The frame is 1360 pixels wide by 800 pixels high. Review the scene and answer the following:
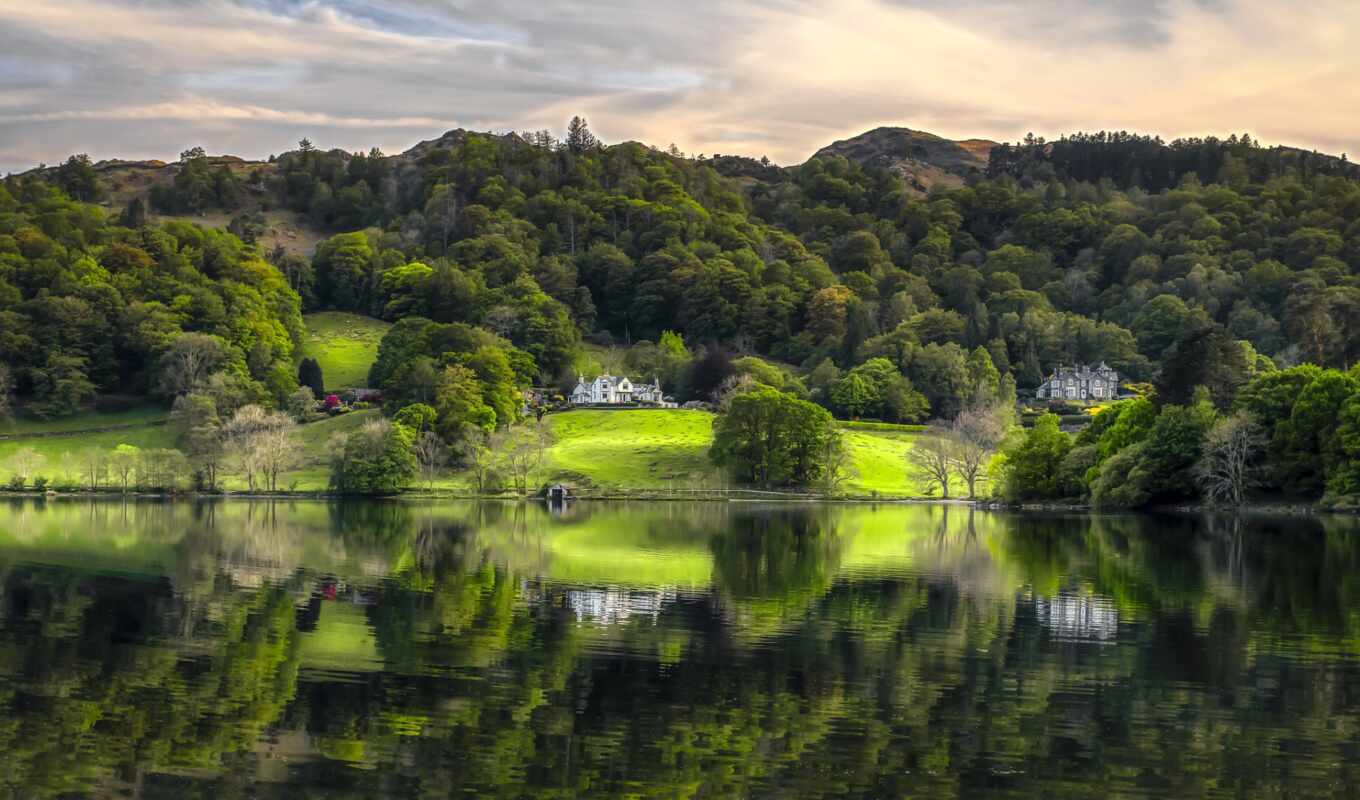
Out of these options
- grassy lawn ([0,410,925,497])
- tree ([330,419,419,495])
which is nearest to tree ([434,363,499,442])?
grassy lawn ([0,410,925,497])

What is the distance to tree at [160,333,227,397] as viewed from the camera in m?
118

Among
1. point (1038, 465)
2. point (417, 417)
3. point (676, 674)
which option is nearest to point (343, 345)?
point (417, 417)

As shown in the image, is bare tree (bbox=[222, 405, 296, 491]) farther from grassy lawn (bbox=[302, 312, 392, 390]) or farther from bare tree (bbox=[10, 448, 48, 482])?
grassy lawn (bbox=[302, 312, 392, 390])

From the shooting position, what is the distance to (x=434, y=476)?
10288 centimetres

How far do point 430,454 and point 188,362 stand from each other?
29.3m

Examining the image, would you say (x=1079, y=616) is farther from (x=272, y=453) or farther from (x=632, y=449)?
(x=632, y=449)

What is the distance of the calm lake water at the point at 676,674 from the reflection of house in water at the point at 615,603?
213mm

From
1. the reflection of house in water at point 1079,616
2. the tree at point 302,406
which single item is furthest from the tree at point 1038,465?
the tree at point 302,406

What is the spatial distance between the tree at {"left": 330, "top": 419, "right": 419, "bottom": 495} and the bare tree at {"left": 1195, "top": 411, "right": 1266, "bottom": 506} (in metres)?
50.2

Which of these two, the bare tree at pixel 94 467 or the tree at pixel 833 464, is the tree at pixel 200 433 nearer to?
→ the bare tree at pixel 94 467

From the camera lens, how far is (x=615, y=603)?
3566 cm

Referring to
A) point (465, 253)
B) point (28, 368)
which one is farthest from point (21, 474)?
point (465, 253)

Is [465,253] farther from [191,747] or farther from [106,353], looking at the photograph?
[191,747]

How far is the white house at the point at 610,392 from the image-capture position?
435 ft
